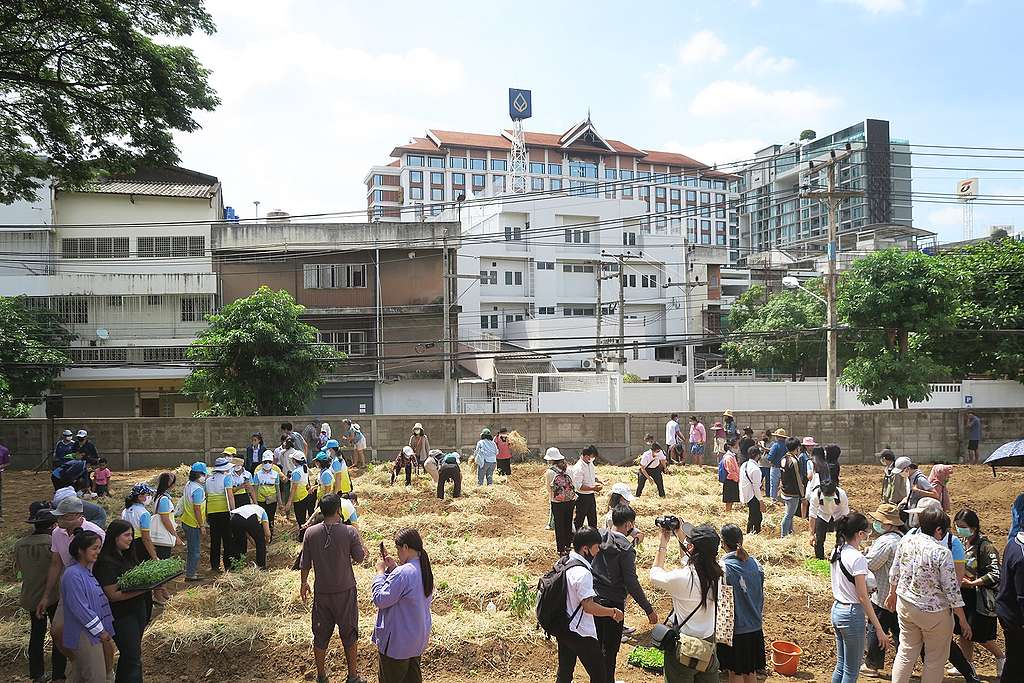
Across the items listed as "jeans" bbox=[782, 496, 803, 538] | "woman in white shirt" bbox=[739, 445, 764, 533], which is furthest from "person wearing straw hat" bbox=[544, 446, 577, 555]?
"jeans" bbox=[782, 496, 803, 538]

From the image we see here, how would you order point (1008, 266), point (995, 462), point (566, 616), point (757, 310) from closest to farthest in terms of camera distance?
1. point (566, 616)
2. point (995, 462)
3. point (1008, 266)
4. point (757, 310)

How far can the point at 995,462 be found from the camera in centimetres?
1000

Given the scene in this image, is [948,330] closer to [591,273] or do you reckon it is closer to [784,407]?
[784,407]

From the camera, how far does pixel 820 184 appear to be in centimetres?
7538

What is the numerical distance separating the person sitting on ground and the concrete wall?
60.3 feet

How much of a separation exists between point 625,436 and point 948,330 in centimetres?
1340

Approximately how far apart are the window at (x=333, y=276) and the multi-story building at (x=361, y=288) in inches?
2.0

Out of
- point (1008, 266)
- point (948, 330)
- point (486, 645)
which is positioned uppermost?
point (1008, 266)

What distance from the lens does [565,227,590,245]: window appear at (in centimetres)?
5172

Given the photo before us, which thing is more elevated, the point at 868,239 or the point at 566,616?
the point at 868,239

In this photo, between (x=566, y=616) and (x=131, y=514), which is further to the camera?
(x=131, y=514)

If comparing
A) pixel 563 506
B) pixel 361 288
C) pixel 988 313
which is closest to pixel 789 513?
pixel 563 506

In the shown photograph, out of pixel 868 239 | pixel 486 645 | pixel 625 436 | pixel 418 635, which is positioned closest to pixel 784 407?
pixel 625 436

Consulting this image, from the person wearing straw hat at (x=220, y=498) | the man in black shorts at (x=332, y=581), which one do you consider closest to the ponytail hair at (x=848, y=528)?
the man in black shorts at (x=332, y=581)
